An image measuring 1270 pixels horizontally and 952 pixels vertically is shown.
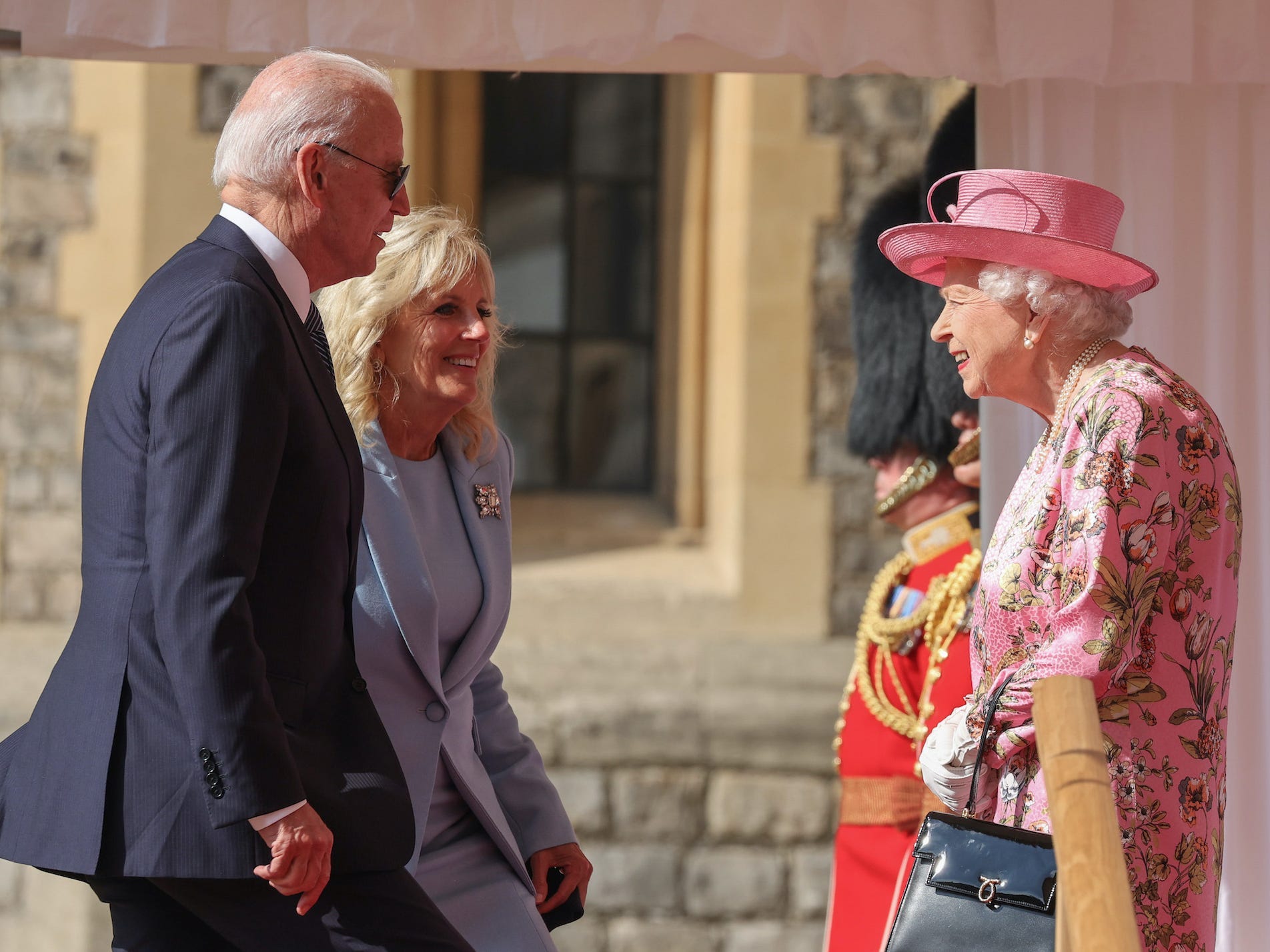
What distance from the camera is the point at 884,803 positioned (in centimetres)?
333

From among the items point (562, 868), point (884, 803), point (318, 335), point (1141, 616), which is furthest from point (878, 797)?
Answer: point (318, 335)

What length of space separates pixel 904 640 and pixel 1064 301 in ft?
4.23

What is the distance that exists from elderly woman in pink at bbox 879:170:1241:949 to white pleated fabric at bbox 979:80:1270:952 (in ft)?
2.47

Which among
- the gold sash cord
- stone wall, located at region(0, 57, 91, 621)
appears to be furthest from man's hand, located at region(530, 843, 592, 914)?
stone wall, located at region(0, 57, 91, 621)

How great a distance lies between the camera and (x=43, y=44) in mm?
2770

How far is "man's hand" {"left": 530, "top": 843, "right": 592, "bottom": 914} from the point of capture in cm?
257

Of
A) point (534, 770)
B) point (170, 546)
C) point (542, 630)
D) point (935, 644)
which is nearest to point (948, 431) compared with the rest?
point (935, 644)

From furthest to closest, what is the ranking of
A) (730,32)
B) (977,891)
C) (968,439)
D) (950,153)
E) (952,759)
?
(950,153), (968,439), (730,32), (952,759), (977,891)

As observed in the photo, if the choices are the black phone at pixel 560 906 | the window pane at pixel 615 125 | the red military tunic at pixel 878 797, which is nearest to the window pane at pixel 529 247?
the window pane at pixel 615 125

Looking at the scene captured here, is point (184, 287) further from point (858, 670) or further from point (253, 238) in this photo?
point (858, 670)

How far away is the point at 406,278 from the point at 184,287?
0.72 m

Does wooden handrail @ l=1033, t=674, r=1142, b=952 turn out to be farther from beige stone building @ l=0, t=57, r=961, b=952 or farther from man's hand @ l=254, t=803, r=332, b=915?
beige stone building @ l=0, t=57, r=961, b=952

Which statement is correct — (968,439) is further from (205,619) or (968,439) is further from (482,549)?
(205,619)

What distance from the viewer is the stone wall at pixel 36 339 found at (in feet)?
16.9
